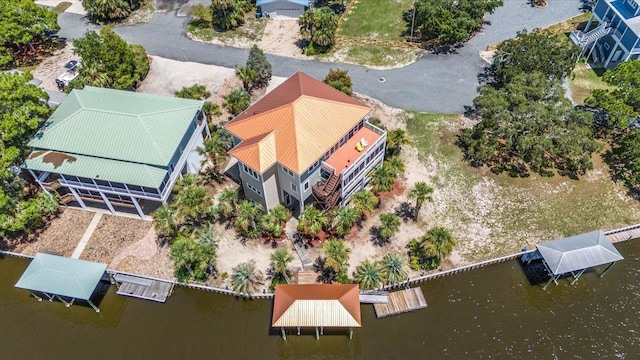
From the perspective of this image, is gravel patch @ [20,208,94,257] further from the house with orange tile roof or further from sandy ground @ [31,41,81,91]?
sandy ground @ [31,41,81,91]

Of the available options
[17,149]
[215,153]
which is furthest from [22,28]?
[215,153]

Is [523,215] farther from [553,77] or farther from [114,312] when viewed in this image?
[114,312]

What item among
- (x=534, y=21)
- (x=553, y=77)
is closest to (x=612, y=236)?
(x=553, y=77)

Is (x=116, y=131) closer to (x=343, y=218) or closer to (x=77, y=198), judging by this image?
(x=77, y=198)

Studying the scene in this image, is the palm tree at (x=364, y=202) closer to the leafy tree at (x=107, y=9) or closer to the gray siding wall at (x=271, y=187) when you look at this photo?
the gray siding wall at (x=271, y=187)

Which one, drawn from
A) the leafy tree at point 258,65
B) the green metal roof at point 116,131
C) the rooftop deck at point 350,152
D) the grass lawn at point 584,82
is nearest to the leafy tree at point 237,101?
the leafy tree at point 258,65
